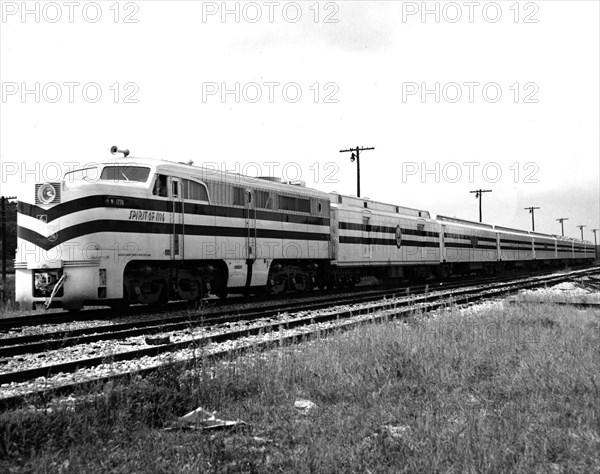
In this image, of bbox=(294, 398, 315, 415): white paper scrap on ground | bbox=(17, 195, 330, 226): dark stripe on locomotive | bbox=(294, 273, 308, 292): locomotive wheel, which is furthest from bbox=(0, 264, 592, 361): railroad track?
bbox=(294, 273, 308, 292): locomotive wheel

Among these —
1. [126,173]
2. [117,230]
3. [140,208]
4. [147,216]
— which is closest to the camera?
[117,230]

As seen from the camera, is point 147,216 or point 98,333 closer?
point 98,333

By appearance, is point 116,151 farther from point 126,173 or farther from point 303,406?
point 303,406

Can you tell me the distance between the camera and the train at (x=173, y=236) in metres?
11.5

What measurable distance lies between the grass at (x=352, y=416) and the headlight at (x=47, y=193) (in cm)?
676

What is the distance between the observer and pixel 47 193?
38.3 feet

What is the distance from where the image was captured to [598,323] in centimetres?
984

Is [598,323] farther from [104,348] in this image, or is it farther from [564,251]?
[564,251]

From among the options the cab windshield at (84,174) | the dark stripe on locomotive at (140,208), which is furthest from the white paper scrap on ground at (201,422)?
the cab windshield at (84,174)

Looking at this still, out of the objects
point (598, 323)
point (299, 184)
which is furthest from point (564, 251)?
point (598, 323)

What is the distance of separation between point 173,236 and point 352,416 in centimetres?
909

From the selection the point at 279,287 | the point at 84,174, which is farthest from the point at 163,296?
the point at 279,287

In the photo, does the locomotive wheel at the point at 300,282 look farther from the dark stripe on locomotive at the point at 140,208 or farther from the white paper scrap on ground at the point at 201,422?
the white paper scrap on ground at the point at 201,422

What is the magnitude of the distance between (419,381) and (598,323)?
560cm
